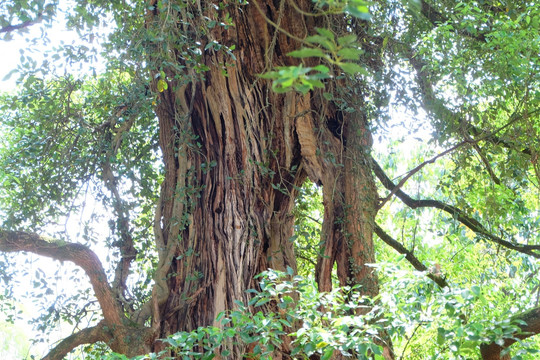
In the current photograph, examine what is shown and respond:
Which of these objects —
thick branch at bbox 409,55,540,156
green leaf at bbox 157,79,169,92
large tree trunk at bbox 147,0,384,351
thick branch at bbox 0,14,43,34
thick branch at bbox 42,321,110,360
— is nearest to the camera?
thick branch at bbox 0,14,43,34

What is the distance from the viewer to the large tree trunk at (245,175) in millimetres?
4129

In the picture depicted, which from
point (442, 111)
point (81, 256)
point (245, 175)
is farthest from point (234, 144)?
point (442, 111)

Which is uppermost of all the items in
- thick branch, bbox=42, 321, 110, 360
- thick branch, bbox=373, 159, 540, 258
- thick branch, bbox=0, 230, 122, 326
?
thick branch, bbox=373, 159, 540, 258

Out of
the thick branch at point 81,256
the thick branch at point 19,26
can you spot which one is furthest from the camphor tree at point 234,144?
the thick branch at point 19,26

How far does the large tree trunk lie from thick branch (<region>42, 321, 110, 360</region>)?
0.36 meters

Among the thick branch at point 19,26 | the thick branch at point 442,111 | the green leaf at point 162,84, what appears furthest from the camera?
the thick branch at point 442,111

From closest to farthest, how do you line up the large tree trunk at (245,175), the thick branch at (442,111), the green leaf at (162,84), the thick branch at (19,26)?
1. the thick branch at (19,26)
2. the green leaf at (162,84)
3. the large tree trunk at (245,175)
4. the thick branch at (442,111)

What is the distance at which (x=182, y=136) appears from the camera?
14.3 feet

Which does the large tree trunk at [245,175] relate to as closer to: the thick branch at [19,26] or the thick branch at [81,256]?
the thick branch at [81,256]

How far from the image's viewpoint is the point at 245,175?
432cm

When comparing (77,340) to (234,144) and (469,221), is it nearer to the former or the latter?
(234,144)

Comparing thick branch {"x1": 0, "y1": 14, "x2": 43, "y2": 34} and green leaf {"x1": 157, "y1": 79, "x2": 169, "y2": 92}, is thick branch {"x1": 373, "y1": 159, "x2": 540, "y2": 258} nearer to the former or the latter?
green leaf {"x1": 157, "y1": 79, "x2": 169, "y2": 92}

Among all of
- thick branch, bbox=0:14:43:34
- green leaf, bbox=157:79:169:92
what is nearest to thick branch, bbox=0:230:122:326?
green leaf, bbox=157:79:169:92

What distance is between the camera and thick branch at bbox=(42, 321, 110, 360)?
3746 millimetres
